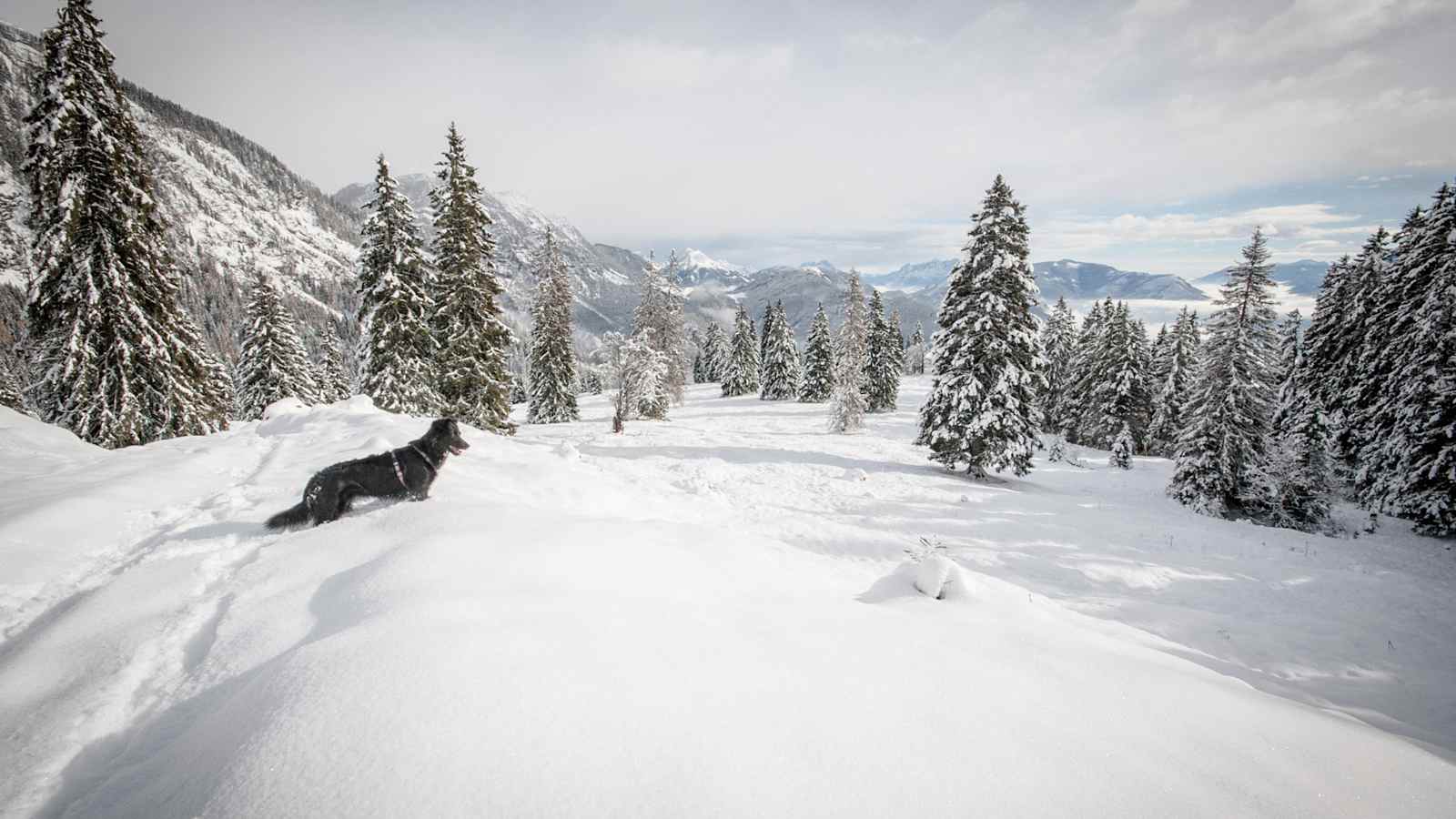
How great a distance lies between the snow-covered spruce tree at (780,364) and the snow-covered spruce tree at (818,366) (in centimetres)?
268

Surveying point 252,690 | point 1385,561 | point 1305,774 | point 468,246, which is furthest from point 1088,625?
point 468,246

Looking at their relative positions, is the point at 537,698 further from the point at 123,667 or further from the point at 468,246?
the point at 468,246

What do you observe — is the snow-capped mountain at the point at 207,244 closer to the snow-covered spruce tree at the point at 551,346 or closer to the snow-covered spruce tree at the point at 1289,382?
the snow-covered spruce tree at the point at 551,346

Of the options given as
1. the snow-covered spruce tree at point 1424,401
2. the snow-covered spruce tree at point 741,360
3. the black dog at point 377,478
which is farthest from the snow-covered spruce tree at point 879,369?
the black dog at point 377,478

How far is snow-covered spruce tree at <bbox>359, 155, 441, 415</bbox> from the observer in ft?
66.2

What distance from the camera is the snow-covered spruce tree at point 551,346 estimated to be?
33.7m

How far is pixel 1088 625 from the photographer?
622 cm

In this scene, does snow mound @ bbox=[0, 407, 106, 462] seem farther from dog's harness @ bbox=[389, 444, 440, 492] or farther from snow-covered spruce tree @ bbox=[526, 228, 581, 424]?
snow-covered spruce tree @ bbox=[526, 228, 581, 424]

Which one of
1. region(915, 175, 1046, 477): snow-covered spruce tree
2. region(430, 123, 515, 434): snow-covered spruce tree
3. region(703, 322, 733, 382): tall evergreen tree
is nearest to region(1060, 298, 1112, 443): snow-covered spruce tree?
region(915, 175, 1046, 477): snow-covered spruce tree

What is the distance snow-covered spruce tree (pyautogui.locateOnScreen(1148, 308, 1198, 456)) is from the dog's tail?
145 feet

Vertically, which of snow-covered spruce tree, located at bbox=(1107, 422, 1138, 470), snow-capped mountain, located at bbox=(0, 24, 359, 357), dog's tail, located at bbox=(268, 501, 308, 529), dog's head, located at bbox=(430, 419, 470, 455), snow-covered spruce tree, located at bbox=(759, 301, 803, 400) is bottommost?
snow-covered spruce tree, located at bbox=(1107, 422, 1138, 470)

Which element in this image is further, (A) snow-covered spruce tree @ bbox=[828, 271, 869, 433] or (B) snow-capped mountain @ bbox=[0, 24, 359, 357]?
(B) snow-capped mountain @ bbox=[0, 24, 359, 357]

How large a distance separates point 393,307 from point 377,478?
1839 cm

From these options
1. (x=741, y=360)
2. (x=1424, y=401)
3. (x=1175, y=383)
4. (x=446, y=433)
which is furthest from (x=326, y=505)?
(x=741, y=360)
